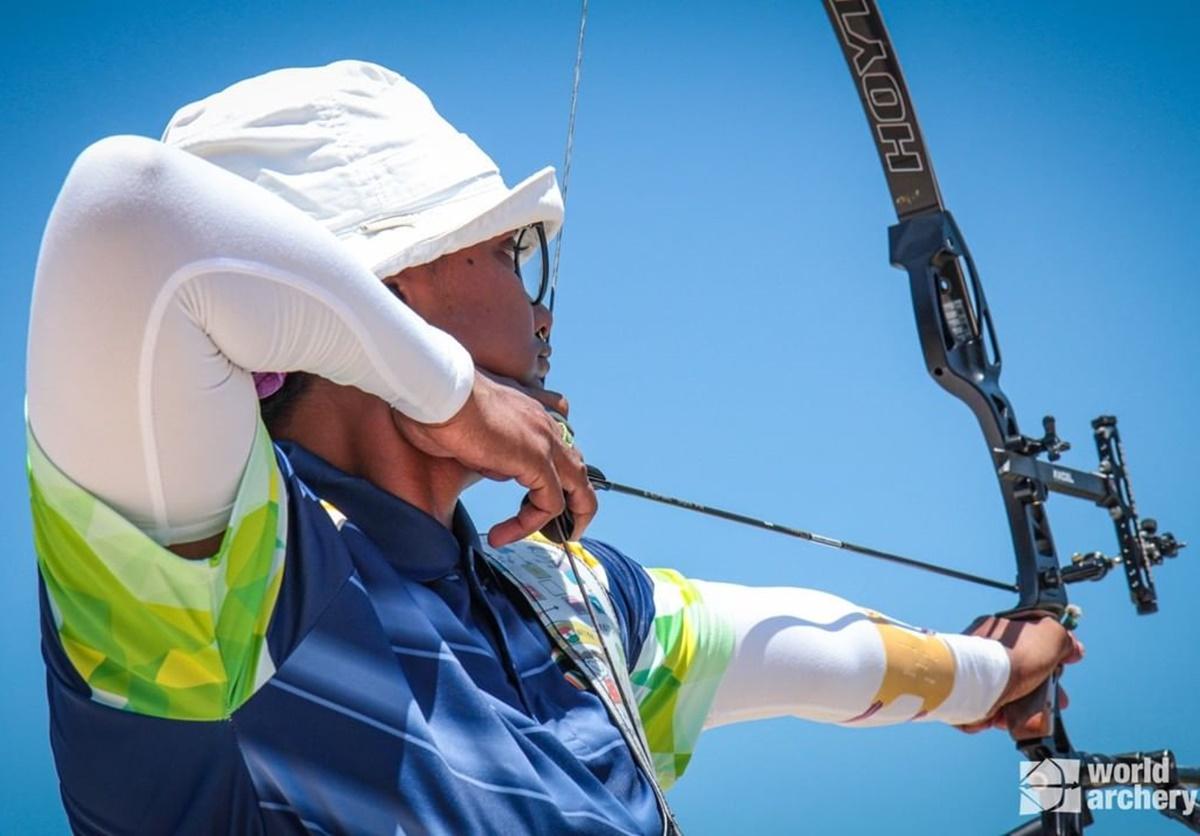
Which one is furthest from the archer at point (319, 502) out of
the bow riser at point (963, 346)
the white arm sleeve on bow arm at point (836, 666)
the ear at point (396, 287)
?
the bow riser at point (963, 346)

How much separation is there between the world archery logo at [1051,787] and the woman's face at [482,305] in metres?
1.15

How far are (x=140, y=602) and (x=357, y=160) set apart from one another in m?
0.56

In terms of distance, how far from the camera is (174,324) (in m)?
0.90

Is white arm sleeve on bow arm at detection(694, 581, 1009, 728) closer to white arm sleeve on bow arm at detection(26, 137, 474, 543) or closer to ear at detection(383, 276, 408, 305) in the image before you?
ear at detection(383, 276, 408, 305)

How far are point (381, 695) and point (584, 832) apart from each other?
0.23 metres

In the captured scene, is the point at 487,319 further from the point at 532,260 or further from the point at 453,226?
the point at 532,260

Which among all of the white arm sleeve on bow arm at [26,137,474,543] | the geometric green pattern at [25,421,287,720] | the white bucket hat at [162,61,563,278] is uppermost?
the white bucket hat at [162,61,563,278]

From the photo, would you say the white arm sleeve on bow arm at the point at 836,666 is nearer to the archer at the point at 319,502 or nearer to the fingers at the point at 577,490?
the archer at the point at 319,502

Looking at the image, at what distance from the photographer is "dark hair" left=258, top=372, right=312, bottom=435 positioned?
53.5 inches

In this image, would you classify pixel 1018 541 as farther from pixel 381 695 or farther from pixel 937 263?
pixel 381 695

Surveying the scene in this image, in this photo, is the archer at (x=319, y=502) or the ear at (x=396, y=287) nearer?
the archer at (x=319, y=502)

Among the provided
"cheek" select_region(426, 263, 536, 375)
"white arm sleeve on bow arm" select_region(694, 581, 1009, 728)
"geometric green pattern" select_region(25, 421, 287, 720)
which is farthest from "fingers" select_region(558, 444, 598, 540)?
"white arm sleeve on bow arm" select_region(694, 581, 1009, 728)

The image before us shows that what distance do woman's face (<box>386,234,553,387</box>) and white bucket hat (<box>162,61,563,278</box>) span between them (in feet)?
0.12

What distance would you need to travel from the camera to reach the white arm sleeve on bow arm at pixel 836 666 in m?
1.80
